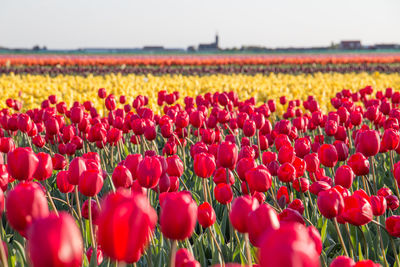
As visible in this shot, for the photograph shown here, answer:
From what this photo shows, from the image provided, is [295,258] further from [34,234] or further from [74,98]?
[74,98]

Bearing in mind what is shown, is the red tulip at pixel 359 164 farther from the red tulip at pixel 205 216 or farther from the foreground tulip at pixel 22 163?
the foreground tulip at pixel 22 163

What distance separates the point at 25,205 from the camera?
981mm

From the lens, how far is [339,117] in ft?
12.5

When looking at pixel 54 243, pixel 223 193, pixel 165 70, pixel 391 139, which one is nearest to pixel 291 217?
pixel 223 193

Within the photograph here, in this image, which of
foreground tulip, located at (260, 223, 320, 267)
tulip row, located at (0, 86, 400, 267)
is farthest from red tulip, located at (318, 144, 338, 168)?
foreground tulip, located at (260, 223, 320, 267)

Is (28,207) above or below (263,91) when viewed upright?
above

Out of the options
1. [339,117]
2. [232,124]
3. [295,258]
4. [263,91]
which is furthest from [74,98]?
[295,258]

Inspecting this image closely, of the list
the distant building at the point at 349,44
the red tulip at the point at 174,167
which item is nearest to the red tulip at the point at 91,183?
the red tulip at the point at 174,167

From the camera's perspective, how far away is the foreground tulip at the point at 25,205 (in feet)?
3.19

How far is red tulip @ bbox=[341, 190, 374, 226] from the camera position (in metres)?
1.49

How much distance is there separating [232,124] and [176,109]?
0.74 m

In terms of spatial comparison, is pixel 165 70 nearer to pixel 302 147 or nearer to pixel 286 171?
pixel 302 147

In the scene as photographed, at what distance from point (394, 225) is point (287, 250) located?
1.22 m

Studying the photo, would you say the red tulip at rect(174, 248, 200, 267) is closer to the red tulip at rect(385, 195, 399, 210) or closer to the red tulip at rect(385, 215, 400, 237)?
the red tulip at rect(385, 215, 400, 237)
